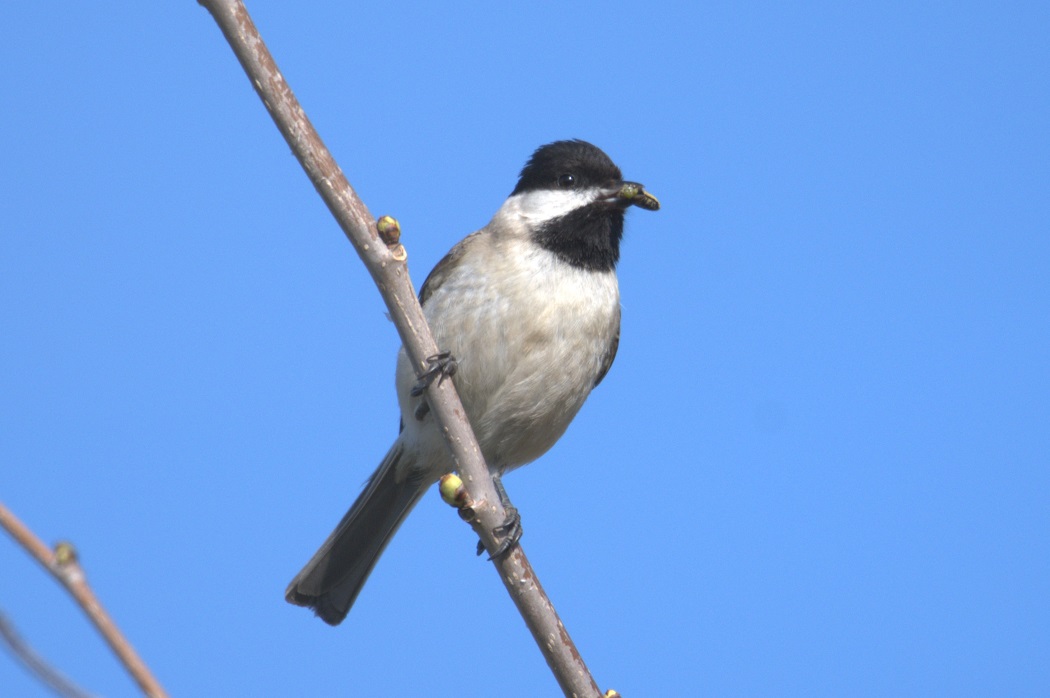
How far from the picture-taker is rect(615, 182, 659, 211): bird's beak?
16.6 ft

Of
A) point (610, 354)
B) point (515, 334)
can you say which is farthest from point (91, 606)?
point (610, 354)

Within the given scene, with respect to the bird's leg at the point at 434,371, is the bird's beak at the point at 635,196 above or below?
above

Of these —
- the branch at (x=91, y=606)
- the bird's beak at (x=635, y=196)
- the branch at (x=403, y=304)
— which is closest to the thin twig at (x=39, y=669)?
the branch at (x=91, y=606)

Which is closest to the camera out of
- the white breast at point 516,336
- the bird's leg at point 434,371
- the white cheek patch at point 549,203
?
the bird's leg at point 434,371

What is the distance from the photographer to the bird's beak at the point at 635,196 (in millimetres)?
5051

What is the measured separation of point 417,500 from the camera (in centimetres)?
530

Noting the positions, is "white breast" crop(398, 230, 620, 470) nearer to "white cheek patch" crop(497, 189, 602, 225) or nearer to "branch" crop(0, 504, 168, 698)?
"white cheek patch" crop(497, 189, 602, 225)

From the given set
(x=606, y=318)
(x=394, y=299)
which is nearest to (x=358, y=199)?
(x=394, y=299)

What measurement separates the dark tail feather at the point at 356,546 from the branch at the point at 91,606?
3.68 metres

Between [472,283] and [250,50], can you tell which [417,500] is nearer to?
[472,283]

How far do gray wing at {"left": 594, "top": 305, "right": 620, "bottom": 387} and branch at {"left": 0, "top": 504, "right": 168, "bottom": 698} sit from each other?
152 inches

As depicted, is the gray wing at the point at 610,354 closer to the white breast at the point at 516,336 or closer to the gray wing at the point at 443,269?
the white breast at the point at 516,336

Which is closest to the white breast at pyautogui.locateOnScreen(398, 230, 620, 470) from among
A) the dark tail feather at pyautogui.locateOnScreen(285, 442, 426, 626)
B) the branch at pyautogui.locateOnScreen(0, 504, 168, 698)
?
Answer: the dark tail feather at pyautogui.locateOnScreen(285, 442, 426, 626)

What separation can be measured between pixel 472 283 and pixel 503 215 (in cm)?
60
